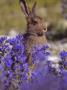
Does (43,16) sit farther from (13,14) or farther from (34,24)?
(34,24)

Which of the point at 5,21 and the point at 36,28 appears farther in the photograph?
the point at 5,21

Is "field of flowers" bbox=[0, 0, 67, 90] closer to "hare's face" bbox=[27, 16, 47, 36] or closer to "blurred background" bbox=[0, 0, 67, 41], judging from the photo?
"hare's face" bbox=[27, 16, 47, 36]

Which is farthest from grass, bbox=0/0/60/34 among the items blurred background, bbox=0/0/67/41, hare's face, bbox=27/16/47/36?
hare's face, bbox=27/16/47/36

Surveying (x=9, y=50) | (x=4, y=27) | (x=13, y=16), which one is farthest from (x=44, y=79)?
(x=13, y=16)

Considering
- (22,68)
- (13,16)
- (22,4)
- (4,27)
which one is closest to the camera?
(22,68)

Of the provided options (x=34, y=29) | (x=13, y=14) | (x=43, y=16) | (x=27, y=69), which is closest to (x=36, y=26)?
(x=34, y=29)

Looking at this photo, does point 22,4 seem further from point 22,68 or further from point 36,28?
point 22,68
